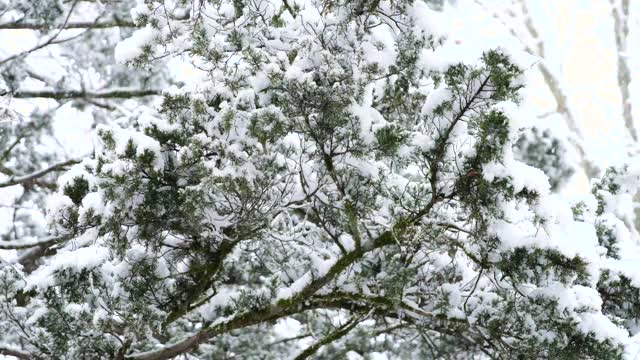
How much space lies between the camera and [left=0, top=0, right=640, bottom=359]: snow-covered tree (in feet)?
9.18

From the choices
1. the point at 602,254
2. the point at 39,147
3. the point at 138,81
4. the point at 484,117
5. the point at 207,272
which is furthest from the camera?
the point at 138,81

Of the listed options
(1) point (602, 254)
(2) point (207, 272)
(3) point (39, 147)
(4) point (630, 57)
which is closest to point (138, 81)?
(3) point (39, 147)

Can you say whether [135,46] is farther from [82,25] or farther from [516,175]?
[82,25]

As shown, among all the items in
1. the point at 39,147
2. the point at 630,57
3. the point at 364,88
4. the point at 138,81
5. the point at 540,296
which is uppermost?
the point at 630,57

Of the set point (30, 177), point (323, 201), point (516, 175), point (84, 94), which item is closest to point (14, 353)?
point (30, 177)

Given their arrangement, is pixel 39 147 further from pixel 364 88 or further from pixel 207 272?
pixel 364 88

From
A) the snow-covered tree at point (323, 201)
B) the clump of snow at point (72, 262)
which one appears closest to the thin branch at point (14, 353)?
the snow-covered tree at point (323, 201)

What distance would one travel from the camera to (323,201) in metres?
3.37

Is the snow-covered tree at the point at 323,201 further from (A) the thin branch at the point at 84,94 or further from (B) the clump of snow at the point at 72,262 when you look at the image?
(A) the thin branch at the point at 84,94

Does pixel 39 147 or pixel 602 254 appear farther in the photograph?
pixel 39 147

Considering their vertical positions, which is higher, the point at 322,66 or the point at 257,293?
the point at 322,66

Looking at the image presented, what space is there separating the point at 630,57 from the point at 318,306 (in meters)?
10.3

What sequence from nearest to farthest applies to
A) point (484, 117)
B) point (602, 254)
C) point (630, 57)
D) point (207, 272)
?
1. point (484, 117)
2. point (207, 272)
3. point (602, 254)
4. point (630, 57)

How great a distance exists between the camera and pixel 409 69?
3201mm
